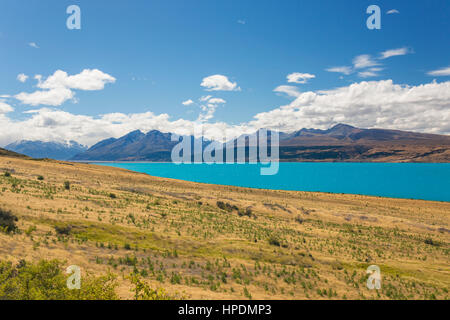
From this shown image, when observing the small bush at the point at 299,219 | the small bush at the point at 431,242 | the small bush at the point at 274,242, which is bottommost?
the small bush at the point at 431,242

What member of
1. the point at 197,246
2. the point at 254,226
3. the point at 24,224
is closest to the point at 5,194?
the point at 24,224

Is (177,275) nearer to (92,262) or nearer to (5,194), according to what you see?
(92,262)

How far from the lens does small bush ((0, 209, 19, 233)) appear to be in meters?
18.0

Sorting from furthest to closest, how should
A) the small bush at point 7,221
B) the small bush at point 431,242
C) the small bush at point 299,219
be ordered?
the small bush at point 299,219 < the small bush at point 431,242 < the small bush at point 7,221

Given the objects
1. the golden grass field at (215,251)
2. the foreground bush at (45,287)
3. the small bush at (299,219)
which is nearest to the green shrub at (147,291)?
the foreground bush at (45,287)

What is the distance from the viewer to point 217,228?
28750 millimetres

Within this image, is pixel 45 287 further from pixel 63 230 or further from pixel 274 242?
pixel 274 242

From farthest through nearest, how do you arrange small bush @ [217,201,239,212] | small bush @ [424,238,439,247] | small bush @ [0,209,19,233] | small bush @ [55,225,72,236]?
small bush @ [217,201,239,212], small bush @ [424,238,439,247], small bush @ [55,225,72,236], small bush @ [0,209,19,233]

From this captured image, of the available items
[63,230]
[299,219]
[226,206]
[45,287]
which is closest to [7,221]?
[63,230]

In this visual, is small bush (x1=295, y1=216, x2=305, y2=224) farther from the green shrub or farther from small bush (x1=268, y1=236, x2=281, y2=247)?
the green shrub

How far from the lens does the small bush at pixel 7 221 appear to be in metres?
18.0

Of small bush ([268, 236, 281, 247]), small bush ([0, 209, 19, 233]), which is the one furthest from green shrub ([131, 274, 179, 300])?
small bush ([268, 236, 281, 247])

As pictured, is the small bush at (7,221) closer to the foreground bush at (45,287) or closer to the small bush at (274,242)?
the foreground bush at (45,287)

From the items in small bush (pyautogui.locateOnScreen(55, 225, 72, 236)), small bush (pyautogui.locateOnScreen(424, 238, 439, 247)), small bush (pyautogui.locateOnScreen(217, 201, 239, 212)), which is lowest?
small bush (pyautogui.locateOnScreen(424, 238, 439, 247))
